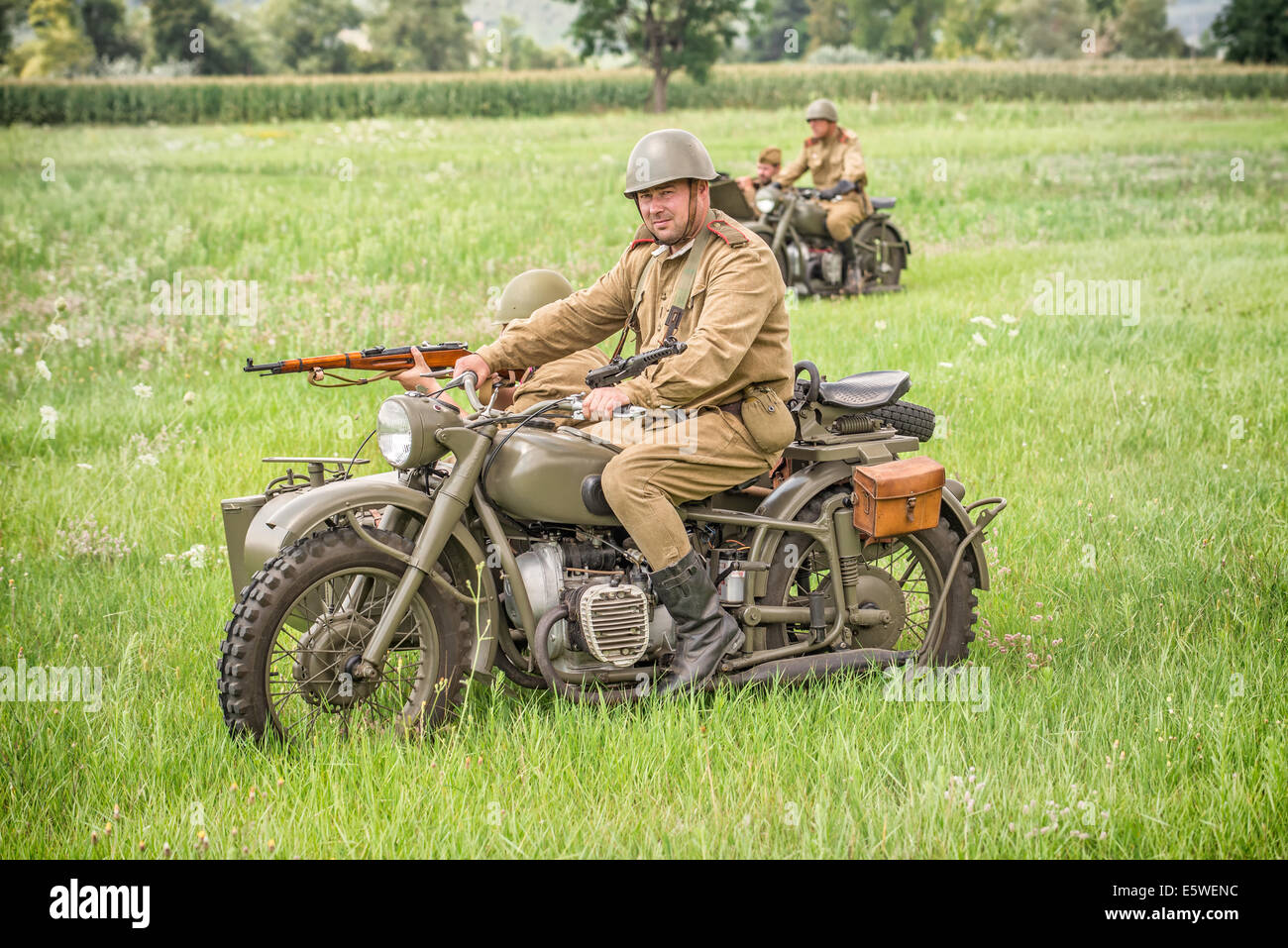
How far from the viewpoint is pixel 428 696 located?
16.1 feet

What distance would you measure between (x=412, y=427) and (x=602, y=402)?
0.67m

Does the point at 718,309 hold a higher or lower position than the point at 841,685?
higher

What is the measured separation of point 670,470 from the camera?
5.05 meters

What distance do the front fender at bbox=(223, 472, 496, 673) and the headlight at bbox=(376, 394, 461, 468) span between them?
0.12 meters

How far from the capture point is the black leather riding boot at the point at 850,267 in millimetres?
15570

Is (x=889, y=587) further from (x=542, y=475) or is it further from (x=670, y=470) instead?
(x=542, y=475)

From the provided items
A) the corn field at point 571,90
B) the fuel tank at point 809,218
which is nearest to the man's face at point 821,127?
the fuel tank at point 809,218

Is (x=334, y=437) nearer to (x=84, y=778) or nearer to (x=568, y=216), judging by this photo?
(x=84, y=778)

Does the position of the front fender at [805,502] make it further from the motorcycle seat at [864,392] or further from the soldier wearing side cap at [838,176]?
the soldier wearing side cap at [838,176]

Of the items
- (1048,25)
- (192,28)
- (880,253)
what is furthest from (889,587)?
(1048,25)

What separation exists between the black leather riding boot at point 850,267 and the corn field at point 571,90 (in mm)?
36854

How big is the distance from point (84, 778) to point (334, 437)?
179 inches

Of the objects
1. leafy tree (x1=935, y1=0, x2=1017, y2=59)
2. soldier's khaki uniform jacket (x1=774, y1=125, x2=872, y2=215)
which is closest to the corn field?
leafy tree (x1=935, y1=0, x2=1017, y2=59)

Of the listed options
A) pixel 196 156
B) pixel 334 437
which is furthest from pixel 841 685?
pixel 196 156
